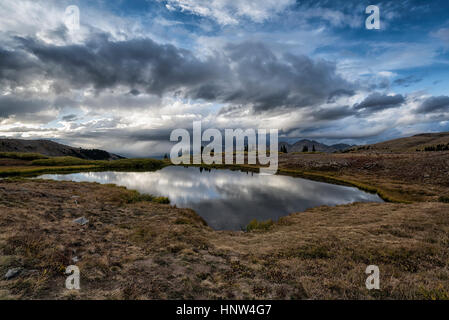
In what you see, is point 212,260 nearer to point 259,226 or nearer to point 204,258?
point 204,258

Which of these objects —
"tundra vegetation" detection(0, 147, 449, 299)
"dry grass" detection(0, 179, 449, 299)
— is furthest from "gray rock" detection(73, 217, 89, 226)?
"tundra vegetation" detection(0, 147, 449, 299)

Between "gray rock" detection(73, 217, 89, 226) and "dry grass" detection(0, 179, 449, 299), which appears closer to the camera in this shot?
"dry grass" detection(0, 179, 449, 299)

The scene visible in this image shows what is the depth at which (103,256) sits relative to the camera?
34.4 ft

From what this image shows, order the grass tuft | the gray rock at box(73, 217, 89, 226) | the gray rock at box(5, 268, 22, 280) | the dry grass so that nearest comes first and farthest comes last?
1. the gray rock at box(5, 268, 22, 280)
2. the dry grass
3. the gray rock at box(73, 217, 89, 226)
4. the grass tuft

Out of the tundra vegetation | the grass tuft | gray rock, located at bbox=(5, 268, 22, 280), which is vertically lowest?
the grass tuft

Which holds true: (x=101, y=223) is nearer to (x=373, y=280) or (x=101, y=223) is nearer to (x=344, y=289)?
(x=344, y=289)

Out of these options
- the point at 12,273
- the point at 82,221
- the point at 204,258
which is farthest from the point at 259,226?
the point at 12,273

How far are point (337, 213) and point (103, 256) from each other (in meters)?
25.9

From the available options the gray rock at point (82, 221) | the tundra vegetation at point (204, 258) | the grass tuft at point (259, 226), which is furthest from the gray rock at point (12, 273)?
the grass tuft at point (259, 226)

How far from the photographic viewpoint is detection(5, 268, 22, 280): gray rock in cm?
734

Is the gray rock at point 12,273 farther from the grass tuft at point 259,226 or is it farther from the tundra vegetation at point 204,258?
the grass tuft at point 259,226

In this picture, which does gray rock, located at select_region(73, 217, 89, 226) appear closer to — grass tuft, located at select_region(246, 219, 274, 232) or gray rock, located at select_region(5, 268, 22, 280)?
gray rock, located at select_region(5, 268, 22, 280)

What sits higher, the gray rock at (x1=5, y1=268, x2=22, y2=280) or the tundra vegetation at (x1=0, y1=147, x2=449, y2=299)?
the gray rock at (x1=5, y1=268, x2=22, y2=280)
